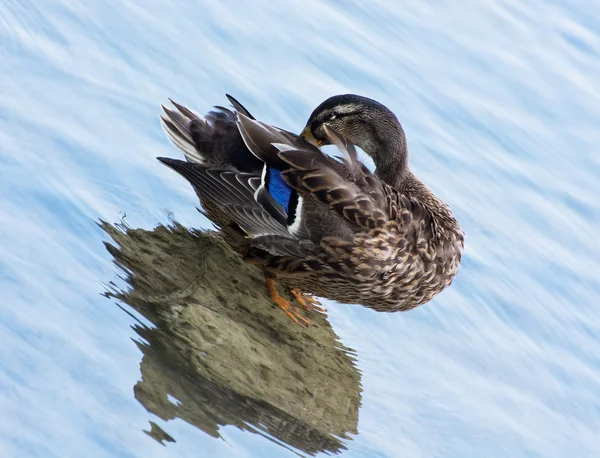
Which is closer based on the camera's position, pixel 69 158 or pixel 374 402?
pixel 374 402

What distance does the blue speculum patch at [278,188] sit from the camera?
4863 mm

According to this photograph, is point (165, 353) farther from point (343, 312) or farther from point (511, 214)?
point (511, 214)

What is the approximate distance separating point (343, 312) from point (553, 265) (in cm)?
162

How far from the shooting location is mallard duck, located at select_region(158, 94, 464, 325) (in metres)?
4.79

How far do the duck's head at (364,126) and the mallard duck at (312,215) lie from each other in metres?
0.05

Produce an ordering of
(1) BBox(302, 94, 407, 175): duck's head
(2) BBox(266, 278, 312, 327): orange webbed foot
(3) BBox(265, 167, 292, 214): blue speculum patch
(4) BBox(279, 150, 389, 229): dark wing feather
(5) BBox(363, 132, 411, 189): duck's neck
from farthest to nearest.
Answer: (5) BBox(363, 132, 411, 189): duck's neck
(1) BBox(302, 94, 407, 175): duck's head
(2) BBox(266, 278, 312, 327): orange webbed foot
(3) BBox(265, 167, 292, 214): blue speculum patch
(4) BBox(279, 150, 389, 229): dark wing feather

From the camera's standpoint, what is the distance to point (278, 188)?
4.88 metres

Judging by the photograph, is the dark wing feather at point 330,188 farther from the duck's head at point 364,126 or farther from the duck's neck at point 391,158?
the duck's neck at point 391,158

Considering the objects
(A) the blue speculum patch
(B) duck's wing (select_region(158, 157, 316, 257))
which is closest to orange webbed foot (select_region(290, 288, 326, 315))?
(B) duck's wing (select_region(158, 157, 316, 257))

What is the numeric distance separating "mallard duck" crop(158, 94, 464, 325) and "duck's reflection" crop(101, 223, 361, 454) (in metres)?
0.19

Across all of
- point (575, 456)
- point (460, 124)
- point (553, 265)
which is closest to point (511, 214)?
point (553, 265)

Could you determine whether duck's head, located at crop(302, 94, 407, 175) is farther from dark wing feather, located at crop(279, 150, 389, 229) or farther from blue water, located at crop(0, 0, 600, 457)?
Answer: blue water, located at crop(0, 0, 600, 457)

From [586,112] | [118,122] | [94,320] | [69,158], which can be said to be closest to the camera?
[94,320]

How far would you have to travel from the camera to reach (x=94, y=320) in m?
4.21
